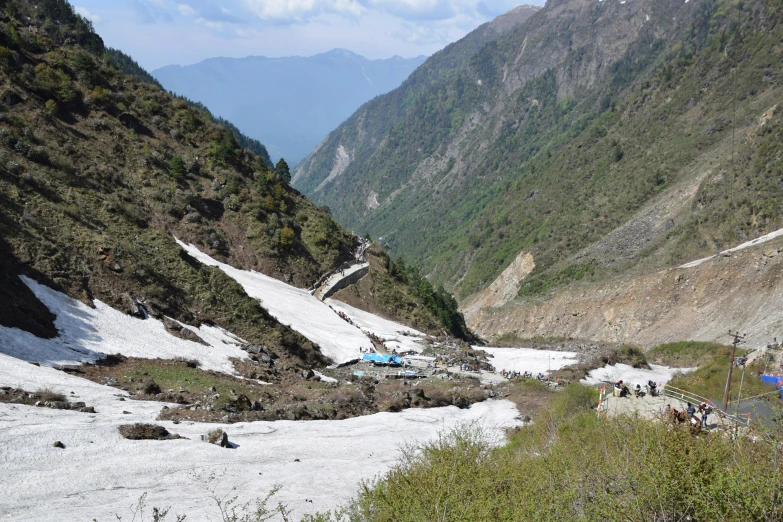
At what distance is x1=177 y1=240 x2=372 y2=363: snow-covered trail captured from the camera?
4044 centimetres

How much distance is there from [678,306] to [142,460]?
56.8m

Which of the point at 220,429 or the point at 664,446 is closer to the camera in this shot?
the point at 664,446

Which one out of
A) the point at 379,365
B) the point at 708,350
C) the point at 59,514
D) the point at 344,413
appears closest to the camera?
the point at 59,514

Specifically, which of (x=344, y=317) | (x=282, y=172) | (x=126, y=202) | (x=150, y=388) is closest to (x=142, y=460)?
(x=150, y=388)

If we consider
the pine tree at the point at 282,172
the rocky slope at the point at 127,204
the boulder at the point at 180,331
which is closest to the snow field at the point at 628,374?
the rocky slope at the point at 127,204

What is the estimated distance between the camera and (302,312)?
44.7 meters

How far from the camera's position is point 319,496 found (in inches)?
600

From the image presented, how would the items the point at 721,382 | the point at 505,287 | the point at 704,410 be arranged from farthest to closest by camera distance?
the point at 505,287, the point at 721,382, the point at 704,410

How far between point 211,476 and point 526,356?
3857 centimetres

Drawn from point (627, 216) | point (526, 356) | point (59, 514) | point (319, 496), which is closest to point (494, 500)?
point (319, 496)

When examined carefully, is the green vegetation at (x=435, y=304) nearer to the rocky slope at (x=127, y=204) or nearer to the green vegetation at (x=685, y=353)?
the rocky slope at (x=127, y=204)

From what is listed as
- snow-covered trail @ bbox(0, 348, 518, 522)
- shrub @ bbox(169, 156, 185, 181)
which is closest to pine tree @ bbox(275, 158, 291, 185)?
shrub @ bbox(169, 156, 185, 181)

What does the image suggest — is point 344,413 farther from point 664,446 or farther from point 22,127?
point 22,127

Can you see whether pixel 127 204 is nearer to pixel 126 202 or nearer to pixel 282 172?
pixel 126 202
